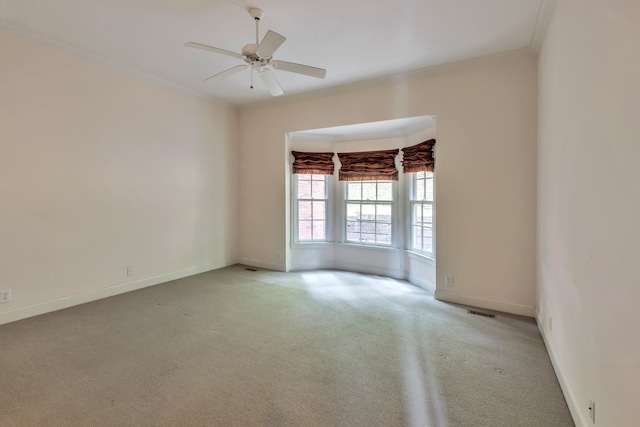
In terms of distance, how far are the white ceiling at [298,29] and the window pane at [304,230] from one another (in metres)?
2.59

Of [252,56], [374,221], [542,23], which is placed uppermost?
[542,23]

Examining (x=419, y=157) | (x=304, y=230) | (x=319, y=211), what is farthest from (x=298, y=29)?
(x=304, y=230)

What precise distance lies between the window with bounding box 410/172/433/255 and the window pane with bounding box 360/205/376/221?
69 cm

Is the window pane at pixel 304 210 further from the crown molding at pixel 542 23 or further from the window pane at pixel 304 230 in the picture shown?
the crown molding at pixel 542 23

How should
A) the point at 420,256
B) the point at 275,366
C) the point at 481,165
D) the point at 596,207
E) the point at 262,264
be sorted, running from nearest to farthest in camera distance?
the point at 596,207 → the point at 275,366 → the point at 481,165 → the point at 420,256 → the point at 262,264

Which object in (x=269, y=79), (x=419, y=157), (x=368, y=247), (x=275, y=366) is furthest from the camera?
(x=368, y=247)

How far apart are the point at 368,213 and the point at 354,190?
0.48m

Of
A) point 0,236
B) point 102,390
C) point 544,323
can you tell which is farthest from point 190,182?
point 544,323

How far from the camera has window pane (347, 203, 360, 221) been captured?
5.19 m

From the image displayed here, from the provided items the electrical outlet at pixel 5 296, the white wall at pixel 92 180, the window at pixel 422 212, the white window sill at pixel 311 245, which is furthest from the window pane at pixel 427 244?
the electrical outlet at pixel 5 296

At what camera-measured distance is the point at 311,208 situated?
17.5 ft

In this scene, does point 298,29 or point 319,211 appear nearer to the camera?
point 298,29

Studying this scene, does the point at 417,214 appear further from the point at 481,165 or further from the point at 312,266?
the point at 312,266

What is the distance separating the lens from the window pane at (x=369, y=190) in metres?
5.02
